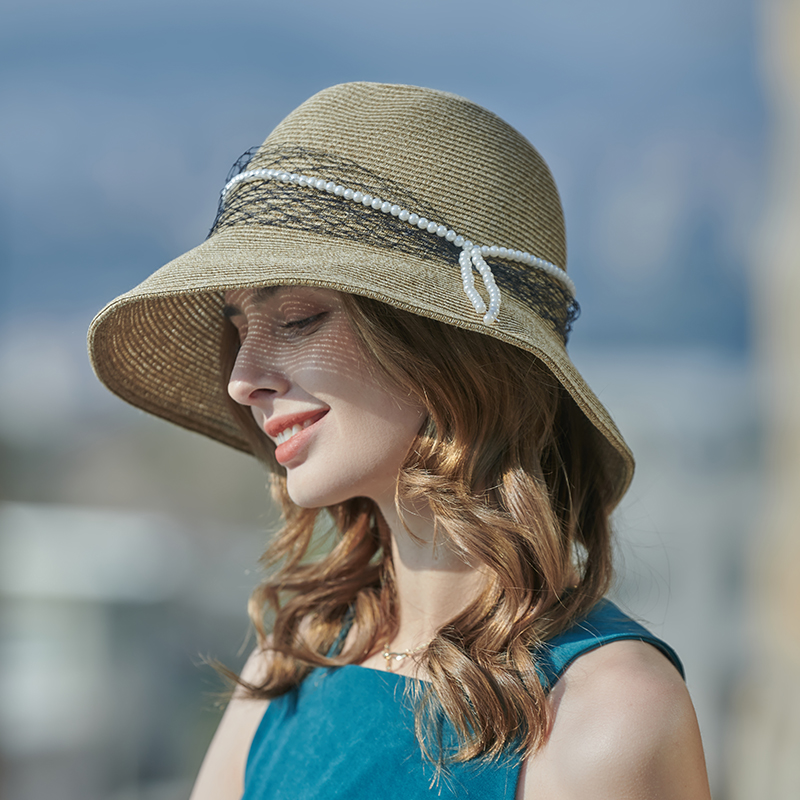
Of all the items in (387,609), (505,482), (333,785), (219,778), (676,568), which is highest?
(505,482)

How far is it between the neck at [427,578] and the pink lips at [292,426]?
0.59ft

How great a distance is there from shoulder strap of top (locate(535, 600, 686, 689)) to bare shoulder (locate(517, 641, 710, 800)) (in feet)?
0.05

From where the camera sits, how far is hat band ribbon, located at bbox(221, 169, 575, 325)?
3.37 feet

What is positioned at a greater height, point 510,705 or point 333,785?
point 510,705

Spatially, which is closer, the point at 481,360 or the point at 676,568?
the point at 481,360

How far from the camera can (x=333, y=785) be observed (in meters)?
1.14

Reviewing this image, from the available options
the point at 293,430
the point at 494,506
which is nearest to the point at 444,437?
the point at 494,506

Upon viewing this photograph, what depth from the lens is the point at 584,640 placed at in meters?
1.07

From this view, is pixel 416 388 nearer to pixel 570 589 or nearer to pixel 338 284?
pixel 338 284

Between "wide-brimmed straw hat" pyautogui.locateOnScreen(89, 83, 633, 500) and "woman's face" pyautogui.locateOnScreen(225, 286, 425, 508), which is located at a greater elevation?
"wide-brimmed straw hat" pyautogui.locateOnScreen(89, 83, 633, 500)

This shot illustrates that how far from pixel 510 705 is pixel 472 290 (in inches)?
21.3

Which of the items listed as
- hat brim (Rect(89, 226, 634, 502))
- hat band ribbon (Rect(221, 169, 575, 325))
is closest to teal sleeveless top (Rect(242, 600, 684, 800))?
hat brim (Rect(89, 226, 634, 502))

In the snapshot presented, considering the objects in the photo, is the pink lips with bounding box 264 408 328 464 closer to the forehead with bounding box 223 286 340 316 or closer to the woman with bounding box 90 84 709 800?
the woman with bounding box 90 84 709 800

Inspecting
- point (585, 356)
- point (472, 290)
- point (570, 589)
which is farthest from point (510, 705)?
point (585, 356)
